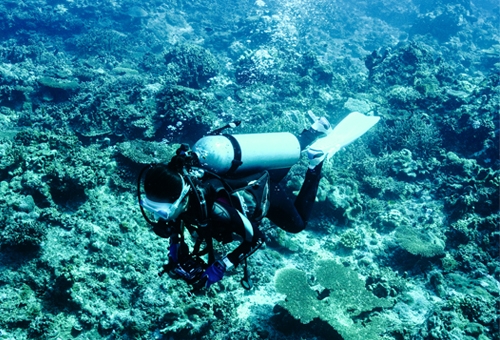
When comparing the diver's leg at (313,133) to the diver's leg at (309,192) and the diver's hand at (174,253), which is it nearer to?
the diver's leg at (309,192)

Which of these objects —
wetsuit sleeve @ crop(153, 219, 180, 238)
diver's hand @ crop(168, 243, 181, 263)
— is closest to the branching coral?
diver's hand @ crop(168, 243, 181, 263)

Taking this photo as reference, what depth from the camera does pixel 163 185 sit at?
7.83 ft

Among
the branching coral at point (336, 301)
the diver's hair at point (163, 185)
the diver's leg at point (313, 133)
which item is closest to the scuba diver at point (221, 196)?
the diver's hair at point (163, 185)

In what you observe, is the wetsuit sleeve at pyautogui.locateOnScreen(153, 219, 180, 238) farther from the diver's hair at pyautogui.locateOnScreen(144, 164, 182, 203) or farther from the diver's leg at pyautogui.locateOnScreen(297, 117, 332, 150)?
the diver's leg at pyautogui.locateOnScreen(297, 117, 332, 150)

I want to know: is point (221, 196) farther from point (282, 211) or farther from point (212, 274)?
point (282, 211)

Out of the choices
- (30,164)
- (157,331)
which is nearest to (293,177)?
(157,331)

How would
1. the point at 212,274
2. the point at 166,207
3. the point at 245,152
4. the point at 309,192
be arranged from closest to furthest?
the point at 166,207 < the point at 212,274 < the point at 245,152 < the point at 309,192

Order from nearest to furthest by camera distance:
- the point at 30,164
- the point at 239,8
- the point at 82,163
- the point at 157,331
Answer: the point at 157,331 < the point at 30,164 < the point at 82,163 < the point at 239,8

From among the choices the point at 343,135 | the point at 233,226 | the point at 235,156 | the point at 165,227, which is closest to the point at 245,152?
the point at 235,156

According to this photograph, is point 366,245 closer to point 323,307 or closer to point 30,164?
point 323,307

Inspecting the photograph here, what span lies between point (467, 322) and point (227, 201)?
5109 mm

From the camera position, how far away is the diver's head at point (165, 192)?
235 cm

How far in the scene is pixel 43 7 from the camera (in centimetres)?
2455

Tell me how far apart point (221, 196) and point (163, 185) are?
791 millimetres
